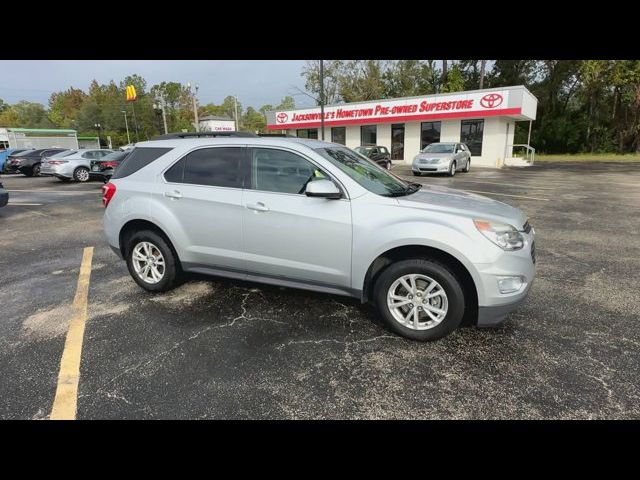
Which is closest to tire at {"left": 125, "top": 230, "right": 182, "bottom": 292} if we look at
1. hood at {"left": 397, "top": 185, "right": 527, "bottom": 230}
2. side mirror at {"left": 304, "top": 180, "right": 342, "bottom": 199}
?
side mirror at {"left": 304, "top": 180, "right": 342, "bottom": 199}

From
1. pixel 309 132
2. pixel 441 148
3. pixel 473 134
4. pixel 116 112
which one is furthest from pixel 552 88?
pixel 116 112

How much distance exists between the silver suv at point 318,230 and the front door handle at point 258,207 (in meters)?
0.01

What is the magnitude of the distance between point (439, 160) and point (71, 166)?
17003 millimetres

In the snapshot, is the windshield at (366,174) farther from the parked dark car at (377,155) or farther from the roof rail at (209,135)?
the parked dark car at (377,155)

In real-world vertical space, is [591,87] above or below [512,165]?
above

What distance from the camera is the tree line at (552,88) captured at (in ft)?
116

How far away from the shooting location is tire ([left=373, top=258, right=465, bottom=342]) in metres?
3.21

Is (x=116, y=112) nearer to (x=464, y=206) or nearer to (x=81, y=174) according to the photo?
(x=81, y=174)

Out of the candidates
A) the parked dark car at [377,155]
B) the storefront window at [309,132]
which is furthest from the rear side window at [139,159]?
the storefront window at [309,132]

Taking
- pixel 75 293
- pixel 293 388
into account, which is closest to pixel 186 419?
pixel 293 388

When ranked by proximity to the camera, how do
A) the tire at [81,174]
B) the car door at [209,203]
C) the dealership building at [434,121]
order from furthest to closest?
the dealership building at [434,121], the tire at [81,174], the car door at [209,203]
